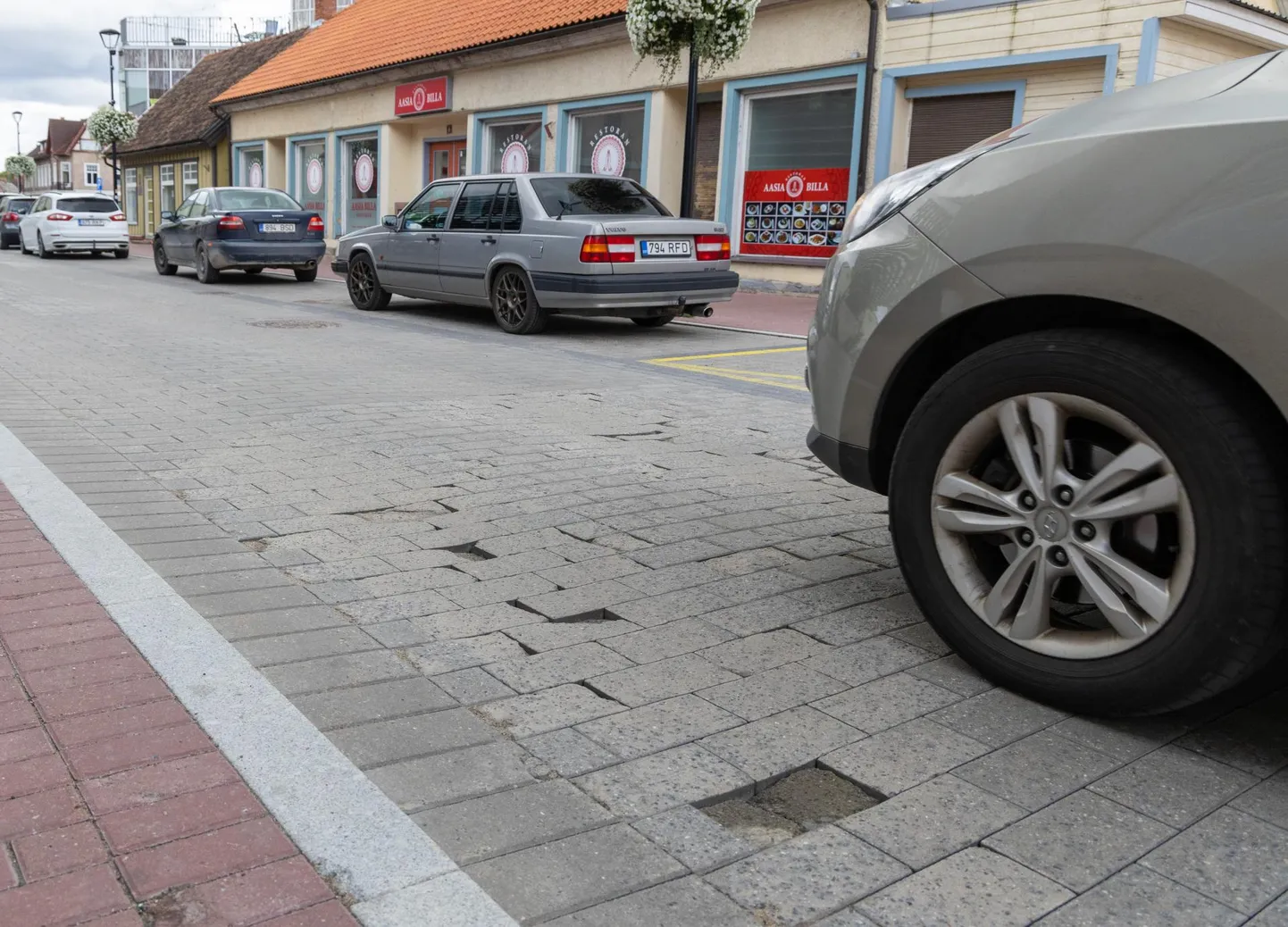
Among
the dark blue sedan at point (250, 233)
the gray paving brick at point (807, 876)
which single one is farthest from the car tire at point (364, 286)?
the gray paving brick at point (807, 876)

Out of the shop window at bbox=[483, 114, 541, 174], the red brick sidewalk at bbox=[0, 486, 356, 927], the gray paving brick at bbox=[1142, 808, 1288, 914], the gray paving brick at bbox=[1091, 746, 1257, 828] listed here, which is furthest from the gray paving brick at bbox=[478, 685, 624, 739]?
the shop window at bbox=[483, 114, 541, 174]

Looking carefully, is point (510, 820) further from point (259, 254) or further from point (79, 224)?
point (79, 224)

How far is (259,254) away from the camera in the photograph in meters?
19.2

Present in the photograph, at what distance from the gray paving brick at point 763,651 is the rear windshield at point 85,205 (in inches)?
1143

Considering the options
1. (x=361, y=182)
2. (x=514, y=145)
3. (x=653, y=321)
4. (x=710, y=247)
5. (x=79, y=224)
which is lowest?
(x=653, y=321)

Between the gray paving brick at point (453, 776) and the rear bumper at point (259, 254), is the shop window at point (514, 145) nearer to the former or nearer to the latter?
the rear bumper at point (259, 254)

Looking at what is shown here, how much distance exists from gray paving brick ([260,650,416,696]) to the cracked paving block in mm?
335

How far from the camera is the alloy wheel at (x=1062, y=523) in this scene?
105 inches

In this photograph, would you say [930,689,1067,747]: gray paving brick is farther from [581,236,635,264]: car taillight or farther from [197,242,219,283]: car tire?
[197,242,219,283]: car tire

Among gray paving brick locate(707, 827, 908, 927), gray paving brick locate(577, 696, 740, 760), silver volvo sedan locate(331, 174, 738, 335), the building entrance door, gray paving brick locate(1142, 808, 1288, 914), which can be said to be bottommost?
gray paving brick locate(577, 696, 740, 760)

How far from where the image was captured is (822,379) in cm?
346

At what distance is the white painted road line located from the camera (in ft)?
6.79

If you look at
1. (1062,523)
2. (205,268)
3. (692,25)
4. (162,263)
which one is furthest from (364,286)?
(1062,523)

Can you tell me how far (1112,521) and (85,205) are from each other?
98.5 feet
